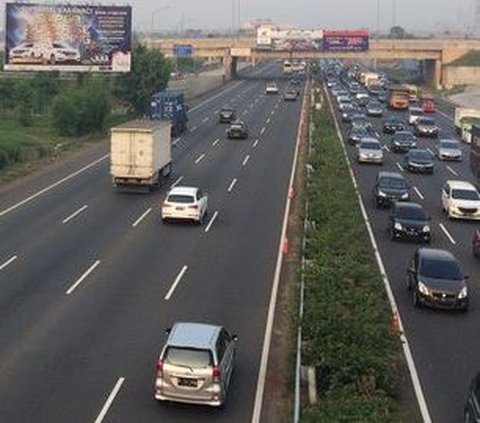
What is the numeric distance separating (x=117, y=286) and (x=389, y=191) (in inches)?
671

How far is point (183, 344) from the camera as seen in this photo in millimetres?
16719

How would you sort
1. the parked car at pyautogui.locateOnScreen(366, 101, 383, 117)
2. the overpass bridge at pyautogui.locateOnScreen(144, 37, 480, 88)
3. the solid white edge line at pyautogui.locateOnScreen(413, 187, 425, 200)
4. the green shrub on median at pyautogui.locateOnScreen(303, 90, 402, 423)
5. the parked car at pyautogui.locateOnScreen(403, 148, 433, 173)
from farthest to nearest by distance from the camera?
the overpass bridge at pyautogui.locateOnScreen(144, 37, 480, 88) → the parked car at pyautogui.locateOnScreen(366, 101, 383, 117) → the parked car at pyautogui.locateOnScreen(403, 148, 433, 173) → the solid white edge line at pyautogui.locateOnScreen(413, 187, 425, 200) → the green shrub on median at pyautogui.locateOnScreen(303, 90, 402, 423)

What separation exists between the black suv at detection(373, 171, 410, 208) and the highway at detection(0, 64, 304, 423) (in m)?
4.18

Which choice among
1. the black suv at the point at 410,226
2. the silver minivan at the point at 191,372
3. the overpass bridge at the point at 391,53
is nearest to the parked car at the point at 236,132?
the black suv at the point at 410,226

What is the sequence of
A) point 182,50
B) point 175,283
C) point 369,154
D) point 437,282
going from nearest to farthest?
point 437,282 → point 175,283 → point 369,154 → point 182,50

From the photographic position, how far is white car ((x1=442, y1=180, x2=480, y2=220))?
37094mm

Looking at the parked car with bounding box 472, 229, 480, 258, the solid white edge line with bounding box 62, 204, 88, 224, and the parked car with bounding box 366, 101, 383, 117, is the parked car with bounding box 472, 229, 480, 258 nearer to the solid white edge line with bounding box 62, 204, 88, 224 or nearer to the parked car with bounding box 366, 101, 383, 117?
the solid white edge line with bounding box 62, 204, 88, 224

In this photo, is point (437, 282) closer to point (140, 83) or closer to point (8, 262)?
point (8, 262)

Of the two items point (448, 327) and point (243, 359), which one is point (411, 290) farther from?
point (243, 359)

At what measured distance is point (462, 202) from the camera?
37.2 m

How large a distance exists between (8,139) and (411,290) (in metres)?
39.2

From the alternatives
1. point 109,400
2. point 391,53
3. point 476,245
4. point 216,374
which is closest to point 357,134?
point 476,245

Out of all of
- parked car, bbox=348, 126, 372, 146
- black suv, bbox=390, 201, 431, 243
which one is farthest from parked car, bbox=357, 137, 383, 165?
black suv, bbox=390, 201, 431, 243

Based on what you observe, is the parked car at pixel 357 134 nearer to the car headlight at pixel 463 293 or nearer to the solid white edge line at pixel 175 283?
Result: the solid white edge line at pixel 175 283
